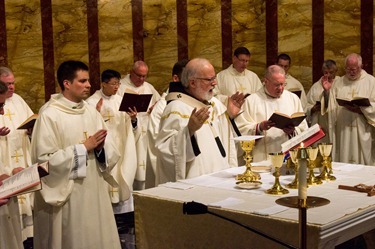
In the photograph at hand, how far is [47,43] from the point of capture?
33.8ft

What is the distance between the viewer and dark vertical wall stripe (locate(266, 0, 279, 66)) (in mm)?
11398

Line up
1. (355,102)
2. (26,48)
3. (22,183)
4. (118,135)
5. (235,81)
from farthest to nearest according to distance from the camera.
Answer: (235,81)
(26,48)
(355,102)
(118,135)
(22,183)

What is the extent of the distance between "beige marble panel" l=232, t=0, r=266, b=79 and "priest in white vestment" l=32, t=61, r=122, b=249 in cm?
629

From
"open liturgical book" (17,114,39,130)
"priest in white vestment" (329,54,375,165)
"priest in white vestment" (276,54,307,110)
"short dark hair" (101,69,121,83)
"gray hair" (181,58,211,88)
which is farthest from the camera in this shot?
"priest in white vestment" (276,54,307,110)

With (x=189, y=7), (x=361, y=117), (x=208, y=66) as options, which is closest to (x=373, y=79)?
(x=361, y=117)

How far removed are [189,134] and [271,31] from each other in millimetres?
6517

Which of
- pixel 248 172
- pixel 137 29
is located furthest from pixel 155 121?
pixel 137 29

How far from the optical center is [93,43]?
420 inches

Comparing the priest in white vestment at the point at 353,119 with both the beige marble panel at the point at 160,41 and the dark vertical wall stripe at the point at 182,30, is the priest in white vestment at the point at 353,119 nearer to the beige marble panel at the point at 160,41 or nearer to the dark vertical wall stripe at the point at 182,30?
the dark vertical wall stripe at the point at 182,30

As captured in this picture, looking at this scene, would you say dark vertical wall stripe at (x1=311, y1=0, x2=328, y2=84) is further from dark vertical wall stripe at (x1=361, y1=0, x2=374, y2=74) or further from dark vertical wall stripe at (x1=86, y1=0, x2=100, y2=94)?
dark vertical wall stripe at (x1=86, y1=0, x2=100, y2=94)

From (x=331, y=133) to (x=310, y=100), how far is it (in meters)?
0.97

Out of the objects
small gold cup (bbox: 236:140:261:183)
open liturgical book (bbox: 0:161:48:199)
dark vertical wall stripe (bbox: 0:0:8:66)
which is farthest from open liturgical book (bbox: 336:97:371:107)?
open liturgical book (bbox: 0:161:48:199)

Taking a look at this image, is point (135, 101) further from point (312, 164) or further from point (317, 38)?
point (317, 38)

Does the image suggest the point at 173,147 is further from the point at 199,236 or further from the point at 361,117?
the point at 361,117
